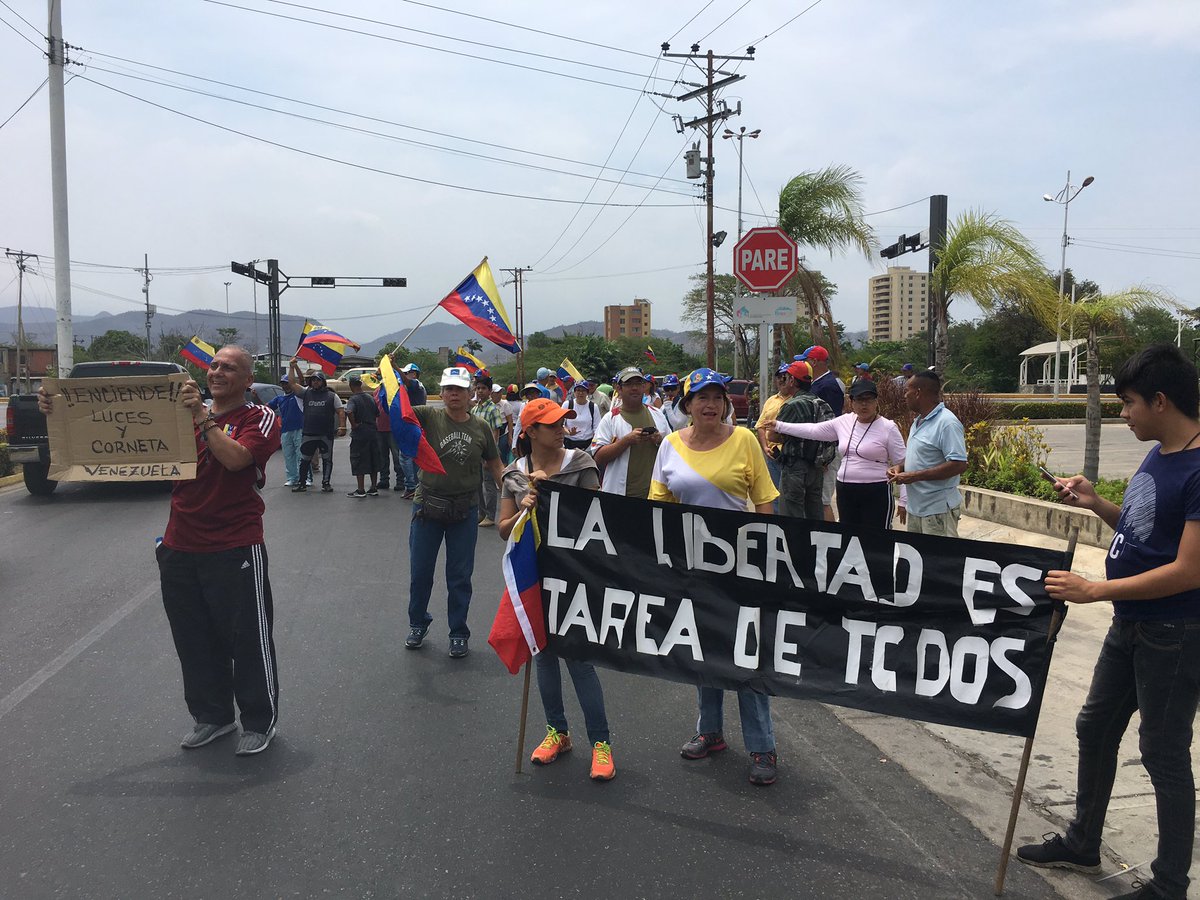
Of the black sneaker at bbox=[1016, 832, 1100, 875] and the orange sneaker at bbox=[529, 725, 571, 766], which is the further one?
the orange sneaker at bbox=[529, 725, 571, 766]

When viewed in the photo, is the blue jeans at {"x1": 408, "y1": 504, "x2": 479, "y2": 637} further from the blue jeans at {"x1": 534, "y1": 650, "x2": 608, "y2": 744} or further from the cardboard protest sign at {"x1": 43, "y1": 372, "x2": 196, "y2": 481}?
the cardboard protest sign at {"x1": 43, "y1": 372, "x2": 196, "y2": 481}

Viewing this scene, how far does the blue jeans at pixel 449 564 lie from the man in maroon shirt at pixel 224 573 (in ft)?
4.90

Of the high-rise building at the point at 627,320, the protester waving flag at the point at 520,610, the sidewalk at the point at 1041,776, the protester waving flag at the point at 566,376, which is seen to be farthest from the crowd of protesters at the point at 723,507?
the high-rise building at the point at 627,320

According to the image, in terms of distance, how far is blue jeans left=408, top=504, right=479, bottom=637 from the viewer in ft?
18.9

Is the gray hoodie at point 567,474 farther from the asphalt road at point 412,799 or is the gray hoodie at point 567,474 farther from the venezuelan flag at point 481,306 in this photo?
the venezuelan flag at point 481,306

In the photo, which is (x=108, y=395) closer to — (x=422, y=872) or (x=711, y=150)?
(x=422, y=872)

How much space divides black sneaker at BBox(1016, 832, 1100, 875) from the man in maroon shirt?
11.1 feet

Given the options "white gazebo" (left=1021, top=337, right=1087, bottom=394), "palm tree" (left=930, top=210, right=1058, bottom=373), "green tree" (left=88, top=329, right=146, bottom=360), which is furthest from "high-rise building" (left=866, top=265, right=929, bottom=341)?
"palm tree" (left=930, top=210, right=1058, bottom=373)

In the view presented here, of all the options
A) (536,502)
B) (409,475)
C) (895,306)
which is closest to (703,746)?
(536,502)

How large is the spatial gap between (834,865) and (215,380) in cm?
341

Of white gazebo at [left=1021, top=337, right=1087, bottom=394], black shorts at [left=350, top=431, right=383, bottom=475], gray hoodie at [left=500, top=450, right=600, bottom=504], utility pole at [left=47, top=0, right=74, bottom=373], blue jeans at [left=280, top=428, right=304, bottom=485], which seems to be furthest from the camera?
white gazebo at [left=1021, top=337, right=1087, bottom=394]

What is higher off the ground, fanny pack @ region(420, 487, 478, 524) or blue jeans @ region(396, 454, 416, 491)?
fanny pack @ region(420, 487, 478, 524)

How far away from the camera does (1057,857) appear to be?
10.8ft

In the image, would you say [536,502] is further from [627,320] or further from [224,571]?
[627,320]
